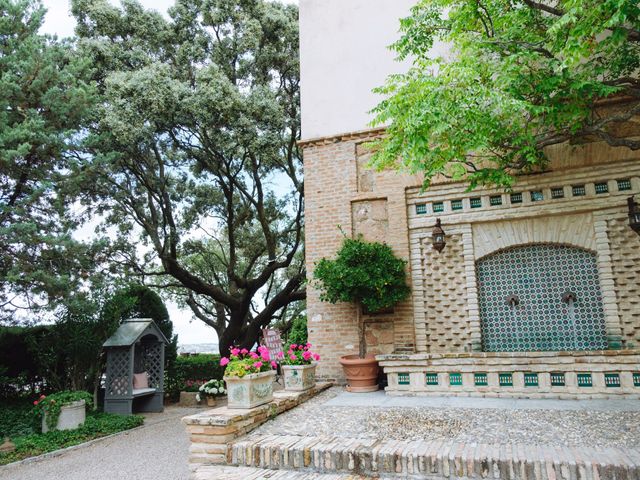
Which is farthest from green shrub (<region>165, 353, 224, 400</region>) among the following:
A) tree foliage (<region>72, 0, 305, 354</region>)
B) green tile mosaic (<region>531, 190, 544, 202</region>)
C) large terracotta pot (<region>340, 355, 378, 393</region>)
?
green tile mosaic (<region>531, 190, 544, 202</region>)

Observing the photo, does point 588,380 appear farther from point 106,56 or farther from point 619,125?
point 106,56

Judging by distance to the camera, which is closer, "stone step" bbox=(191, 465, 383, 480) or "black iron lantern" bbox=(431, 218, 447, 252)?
"stone step" bbox=(191, 465, 383, 480)

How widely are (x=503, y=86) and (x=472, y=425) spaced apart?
401 centimetres

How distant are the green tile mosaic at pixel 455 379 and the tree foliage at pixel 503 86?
8.77ft

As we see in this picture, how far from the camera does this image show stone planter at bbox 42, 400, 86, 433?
8.09 m

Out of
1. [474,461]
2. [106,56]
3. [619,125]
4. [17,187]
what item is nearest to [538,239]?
[619,125]

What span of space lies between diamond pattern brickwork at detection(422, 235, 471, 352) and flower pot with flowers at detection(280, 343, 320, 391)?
2140 mm

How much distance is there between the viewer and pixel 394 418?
5023 millimetres

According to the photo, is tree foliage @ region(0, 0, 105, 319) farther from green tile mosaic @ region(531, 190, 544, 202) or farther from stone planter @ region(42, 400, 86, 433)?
green tile mosaic @ region(531, 190, 544, 202)

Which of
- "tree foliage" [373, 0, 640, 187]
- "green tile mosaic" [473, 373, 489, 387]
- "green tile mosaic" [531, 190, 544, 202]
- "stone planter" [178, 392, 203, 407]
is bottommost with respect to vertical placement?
"stone planter" [178, 392, 203, 407]

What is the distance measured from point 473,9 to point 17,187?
8.73m

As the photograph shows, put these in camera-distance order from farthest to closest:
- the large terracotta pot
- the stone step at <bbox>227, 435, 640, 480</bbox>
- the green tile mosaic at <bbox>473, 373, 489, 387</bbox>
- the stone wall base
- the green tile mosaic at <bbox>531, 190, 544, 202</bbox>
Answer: the green tile mosaic at <bbox>531, 190, 544, 202</bbox> → the large terracotta pot → the green tile mosaic at <bbox>473, 373, 489, 387</bbox> → the stone wall base → the stone step at <bbox>227, 435, 640, 480</bbox>

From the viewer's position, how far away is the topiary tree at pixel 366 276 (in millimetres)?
7086

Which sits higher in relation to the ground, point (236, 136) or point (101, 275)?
point (236, 136)
